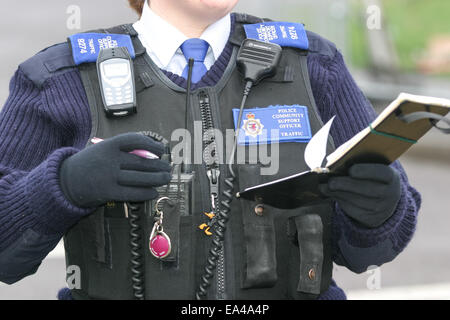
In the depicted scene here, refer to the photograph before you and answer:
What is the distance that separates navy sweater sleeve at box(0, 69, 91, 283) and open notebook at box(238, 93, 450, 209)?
557 mm

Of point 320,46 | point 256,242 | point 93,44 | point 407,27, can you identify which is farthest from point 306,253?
point 407,27

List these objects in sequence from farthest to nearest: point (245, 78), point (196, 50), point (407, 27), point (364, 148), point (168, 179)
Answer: point (407, 27) → point (196, 50) → point (245, 78) → point (168, 179) → point (364, 148)

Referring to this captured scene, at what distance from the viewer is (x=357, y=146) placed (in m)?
2.34

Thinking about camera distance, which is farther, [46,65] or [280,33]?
[280,33]

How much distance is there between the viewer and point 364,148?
2.36 metres

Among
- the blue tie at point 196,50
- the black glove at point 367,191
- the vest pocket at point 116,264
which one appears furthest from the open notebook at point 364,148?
the blue tie at point 196,50

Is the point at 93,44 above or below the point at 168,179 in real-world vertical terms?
above

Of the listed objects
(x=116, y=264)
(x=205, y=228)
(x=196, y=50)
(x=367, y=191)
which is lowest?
(x=116, y=264)

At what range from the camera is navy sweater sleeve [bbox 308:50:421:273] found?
8.72ft

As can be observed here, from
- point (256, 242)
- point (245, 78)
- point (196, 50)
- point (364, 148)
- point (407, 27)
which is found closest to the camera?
point (364, 148)

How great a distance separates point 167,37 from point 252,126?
0.42 meters

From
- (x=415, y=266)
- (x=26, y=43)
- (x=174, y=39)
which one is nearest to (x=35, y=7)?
(x=26, y=43)

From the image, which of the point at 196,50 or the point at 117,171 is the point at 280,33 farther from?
the point at 117,171
